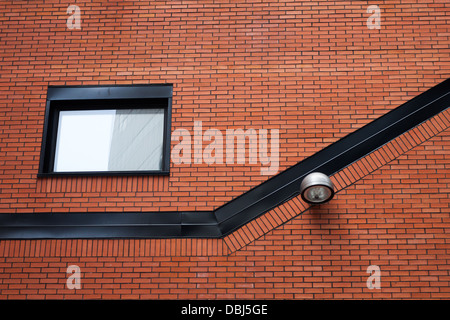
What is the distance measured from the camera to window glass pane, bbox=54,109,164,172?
8172 mm

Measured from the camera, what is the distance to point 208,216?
7590 mm

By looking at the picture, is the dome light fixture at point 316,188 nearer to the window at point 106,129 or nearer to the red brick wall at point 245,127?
the red brick wall at point 245,127

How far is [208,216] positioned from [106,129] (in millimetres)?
2225

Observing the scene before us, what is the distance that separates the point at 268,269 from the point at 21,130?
424 cm

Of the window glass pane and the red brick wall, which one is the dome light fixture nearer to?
the red brick wall

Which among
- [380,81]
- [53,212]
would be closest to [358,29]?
[380,81]

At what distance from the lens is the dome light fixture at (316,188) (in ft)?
22.8

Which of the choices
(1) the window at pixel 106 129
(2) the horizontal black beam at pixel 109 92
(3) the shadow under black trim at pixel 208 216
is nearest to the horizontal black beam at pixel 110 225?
(3) the shadow under black trim at pixel 208 216

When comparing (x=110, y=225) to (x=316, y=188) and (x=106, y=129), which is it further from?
(x=316, y=188)

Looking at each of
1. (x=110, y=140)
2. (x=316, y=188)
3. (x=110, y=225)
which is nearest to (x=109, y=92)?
(x=110, y=140)

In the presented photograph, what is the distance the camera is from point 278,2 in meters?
8.64

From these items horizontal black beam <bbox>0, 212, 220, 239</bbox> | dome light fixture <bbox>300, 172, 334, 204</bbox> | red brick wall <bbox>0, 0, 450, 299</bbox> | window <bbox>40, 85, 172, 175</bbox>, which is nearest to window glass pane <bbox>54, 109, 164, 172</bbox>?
window <bbox>40, 85, 172, 175</bbox>

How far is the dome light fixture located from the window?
2.19 m
